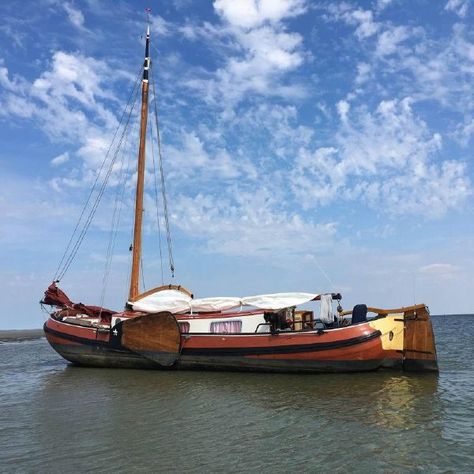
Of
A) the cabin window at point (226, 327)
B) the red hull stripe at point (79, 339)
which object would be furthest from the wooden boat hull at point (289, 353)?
the cabin window at point (226, 327)

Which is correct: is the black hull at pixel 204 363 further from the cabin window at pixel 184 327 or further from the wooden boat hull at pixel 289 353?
the cabin window at pixel 184 327

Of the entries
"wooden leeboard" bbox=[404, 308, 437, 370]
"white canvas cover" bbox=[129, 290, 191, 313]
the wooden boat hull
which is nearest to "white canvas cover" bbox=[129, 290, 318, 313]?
"white canvas cover" bbox=[129, 290, 191, 313]

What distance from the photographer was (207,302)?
80.4 ft

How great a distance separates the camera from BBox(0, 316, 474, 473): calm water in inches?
387

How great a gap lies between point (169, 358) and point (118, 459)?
43.2ft

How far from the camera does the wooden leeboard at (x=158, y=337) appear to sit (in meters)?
23.0

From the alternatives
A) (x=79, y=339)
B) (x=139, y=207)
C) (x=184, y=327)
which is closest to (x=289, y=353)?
(x=184, y=327)

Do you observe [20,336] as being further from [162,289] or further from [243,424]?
[243,424]

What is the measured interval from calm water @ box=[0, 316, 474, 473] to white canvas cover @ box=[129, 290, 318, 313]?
3.30m

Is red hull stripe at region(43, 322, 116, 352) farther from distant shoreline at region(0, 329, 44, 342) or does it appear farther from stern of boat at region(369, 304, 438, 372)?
distant shoreline at region(0, 329, 44, 342)

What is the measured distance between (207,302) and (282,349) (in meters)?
5.26

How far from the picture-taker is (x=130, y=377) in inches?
857

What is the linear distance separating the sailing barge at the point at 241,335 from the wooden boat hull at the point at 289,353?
0.04 m

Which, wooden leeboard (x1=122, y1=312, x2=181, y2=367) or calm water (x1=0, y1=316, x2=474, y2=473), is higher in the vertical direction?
wooden leeboard (x1=122, y1=312, x2=181, y2=367)
